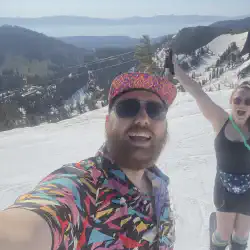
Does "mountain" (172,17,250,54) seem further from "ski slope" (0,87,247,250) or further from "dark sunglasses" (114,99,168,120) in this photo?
"dark sunglasses" (114,99,168,120)

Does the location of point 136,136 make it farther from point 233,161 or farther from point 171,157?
point 171,157

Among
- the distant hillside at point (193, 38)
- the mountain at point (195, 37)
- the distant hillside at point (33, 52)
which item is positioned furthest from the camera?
the distant hillside at point (33, 52)

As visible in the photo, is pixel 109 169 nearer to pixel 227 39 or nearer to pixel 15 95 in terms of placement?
pixel 15 95

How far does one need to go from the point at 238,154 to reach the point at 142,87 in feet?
3.27

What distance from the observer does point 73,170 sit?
104 centimetres

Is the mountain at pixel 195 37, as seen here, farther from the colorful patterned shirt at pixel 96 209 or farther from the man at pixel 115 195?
the colorful patterned shirt at pixel 96 209

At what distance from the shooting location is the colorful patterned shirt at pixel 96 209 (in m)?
0.85

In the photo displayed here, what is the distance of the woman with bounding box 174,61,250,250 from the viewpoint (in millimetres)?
1894

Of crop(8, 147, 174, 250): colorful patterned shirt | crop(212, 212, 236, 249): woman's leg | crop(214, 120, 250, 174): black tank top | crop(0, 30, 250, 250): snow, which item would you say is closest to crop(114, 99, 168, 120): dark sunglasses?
crop(8, 147, 174, 250): colorful patterned shirt

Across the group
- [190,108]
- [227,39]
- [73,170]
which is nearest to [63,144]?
[190,108]

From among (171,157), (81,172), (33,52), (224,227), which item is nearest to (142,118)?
(81,172)

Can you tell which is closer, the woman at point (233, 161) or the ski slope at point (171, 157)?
the woman at point (233, 161)

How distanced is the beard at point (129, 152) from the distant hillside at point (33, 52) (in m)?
111

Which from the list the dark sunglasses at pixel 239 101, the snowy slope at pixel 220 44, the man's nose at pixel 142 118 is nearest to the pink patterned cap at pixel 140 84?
the man's nose at pixel 142 118
